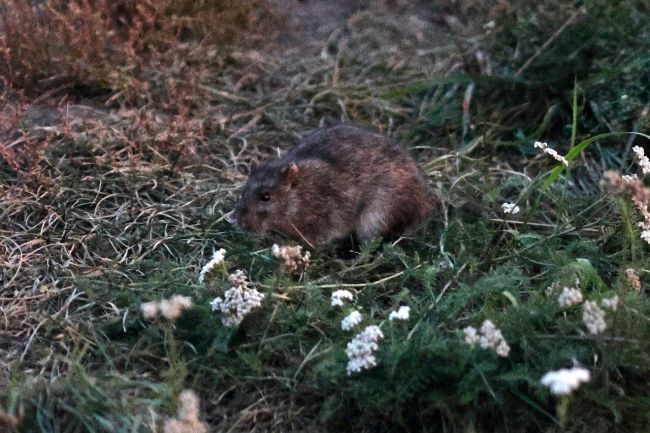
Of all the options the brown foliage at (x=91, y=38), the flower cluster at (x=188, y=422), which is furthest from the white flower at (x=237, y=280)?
the brown foliage at (x=91, y=38)

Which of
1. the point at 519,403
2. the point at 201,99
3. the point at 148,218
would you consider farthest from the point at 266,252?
the point at 201,99

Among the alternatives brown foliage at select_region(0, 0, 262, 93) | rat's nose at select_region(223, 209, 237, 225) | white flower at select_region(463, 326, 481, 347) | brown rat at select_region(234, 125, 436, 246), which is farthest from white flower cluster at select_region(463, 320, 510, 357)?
brown foliage at select_region(0, 0, 262, 93)

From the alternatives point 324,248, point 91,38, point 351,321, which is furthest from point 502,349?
point 91,38

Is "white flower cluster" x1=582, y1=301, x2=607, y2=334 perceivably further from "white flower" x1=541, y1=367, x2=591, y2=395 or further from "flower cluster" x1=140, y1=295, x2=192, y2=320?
"flower cluster" x1=140, y1=295, x2=192, y2=320

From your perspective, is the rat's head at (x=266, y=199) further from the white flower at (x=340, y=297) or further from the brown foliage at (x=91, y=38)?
the brown foliage at (x=91, y=38)

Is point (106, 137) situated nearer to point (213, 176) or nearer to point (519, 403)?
point (213, 176)

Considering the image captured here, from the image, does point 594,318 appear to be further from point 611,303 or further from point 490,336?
point 490,336
